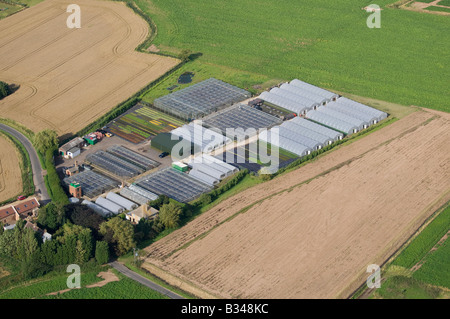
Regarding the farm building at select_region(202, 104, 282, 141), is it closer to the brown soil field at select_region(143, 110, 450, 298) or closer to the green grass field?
the green grass field

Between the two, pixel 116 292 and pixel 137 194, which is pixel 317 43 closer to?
pixel 137 194

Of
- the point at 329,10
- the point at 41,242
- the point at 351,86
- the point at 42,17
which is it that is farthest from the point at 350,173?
the point at 42,17

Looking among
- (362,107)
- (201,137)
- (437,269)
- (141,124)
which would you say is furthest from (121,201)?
(362,107)

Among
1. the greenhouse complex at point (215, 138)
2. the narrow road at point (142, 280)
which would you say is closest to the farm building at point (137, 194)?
the greenhouse complex at point (215, 138)

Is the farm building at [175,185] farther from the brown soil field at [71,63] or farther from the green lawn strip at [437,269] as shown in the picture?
the green lawn strip at [437,269]

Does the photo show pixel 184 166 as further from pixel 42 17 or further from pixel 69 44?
pixel 42 17

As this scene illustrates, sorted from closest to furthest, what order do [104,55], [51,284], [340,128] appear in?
[51,284] → [340,128] → [104,55]

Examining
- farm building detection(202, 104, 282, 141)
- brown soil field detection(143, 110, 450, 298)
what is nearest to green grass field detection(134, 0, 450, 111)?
farm building detection(202, 104, 282, 141)
